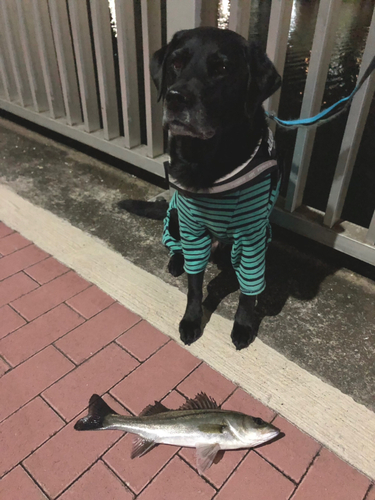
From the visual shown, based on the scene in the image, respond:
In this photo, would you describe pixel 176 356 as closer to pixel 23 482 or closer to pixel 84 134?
pixel 23 482

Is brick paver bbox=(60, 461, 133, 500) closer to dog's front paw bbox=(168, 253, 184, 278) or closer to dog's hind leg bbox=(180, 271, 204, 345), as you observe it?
dog's hind leg bbox=(180, 271, 204, 345)

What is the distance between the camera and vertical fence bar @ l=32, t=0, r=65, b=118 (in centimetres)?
376

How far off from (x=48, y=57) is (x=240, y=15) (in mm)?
2466

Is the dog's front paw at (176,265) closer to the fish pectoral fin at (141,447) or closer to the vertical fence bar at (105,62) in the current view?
the fish pectoral fin at (141,447)

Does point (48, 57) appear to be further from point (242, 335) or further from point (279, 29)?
point (242, 335)

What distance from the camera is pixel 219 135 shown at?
1712mm

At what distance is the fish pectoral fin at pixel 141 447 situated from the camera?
5.25 feet

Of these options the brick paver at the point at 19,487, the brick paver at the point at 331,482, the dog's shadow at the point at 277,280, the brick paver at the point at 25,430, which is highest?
the brick paver at the point at 331,482

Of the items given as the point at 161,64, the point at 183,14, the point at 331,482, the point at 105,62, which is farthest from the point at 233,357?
the point at 105,62

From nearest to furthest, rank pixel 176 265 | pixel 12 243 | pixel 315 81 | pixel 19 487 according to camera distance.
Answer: pixel 19 487
pixel 315 81
pixel 176 265
pixel 12 243

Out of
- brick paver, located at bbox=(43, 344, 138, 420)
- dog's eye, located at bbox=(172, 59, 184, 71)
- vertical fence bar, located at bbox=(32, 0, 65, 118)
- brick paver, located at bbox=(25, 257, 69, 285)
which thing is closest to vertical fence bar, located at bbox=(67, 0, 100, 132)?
vertical fence bar, located at bbox=(32, 0, 65, 118)

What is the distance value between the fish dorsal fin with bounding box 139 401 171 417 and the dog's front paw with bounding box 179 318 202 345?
16.6 inches

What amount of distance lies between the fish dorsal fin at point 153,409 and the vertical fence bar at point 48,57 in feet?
11.6

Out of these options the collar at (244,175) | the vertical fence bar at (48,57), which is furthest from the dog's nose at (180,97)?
the vertical fence bar at (48,57)
